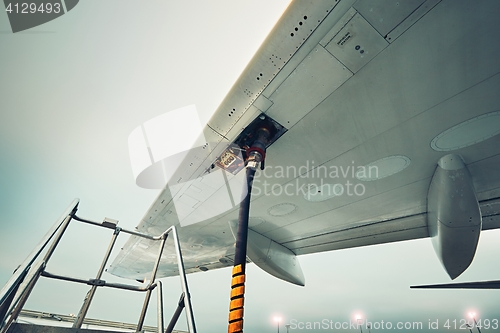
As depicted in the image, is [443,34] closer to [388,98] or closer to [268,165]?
[388,98]

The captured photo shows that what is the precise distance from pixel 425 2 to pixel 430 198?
452 centimetres

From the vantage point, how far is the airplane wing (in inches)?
109

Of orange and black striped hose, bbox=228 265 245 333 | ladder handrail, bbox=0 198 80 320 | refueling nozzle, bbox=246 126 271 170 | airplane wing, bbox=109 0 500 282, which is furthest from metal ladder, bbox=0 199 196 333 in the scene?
airplane wing, bbox=109 0 500 282

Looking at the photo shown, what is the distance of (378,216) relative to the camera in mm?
6383

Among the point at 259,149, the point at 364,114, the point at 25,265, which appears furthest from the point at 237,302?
the point at 364,114

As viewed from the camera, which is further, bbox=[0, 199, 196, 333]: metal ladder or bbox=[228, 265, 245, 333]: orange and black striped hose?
bbox=[228, 265, 245, 333]: orange and black striped hose

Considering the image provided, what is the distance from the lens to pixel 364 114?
375 cm

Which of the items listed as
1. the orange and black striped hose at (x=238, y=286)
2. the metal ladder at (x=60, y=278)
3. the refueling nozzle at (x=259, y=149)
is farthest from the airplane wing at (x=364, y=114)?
the metal ladder at (x=60, y=278)

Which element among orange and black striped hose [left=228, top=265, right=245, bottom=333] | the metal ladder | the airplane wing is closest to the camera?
the metal ladder

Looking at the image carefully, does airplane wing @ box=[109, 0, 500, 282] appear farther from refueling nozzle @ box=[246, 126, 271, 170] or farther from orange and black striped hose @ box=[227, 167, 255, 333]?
orange and black striped hose @ box=[227, 167, 255, 333]

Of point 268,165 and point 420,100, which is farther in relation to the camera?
point 268,165

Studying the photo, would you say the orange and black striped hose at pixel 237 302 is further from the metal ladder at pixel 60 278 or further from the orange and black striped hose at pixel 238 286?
the metal ladder at pixel 60 278

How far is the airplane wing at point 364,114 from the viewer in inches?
109

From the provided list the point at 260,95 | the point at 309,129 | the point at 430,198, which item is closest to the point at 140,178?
the point at 260,95
